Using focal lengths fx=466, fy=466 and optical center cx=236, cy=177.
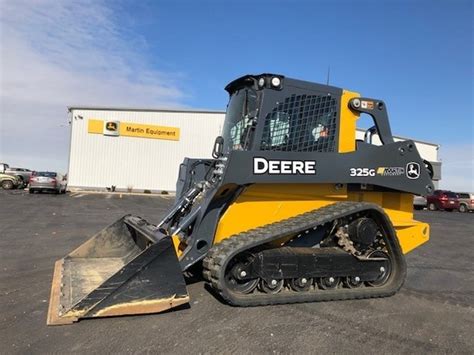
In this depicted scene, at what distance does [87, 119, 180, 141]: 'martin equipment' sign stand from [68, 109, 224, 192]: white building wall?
279 mm

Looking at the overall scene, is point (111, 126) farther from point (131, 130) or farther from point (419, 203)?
point (419, 203)

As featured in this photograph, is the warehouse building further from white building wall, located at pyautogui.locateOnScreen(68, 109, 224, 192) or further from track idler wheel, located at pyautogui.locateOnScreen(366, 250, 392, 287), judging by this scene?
track idler wheel, located at pyautogui.locateOnScreen(366, 250, 392, 287)

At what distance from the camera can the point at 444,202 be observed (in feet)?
107

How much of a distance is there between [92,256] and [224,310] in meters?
2.77

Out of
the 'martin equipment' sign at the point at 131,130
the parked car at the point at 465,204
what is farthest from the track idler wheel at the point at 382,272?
the 'martin equipment' sign at the point at 131,130

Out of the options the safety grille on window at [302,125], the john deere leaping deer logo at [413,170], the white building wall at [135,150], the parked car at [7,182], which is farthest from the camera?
the parked car at [7,182]

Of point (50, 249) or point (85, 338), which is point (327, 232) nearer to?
point (85, 338)

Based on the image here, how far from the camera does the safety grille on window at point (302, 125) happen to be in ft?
19.9

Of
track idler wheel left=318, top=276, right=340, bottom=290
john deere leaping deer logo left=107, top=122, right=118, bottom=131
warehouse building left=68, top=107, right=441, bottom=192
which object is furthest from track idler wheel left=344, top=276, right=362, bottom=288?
john deere leaping deer logo left=107, top=122, right=118, bottom=131

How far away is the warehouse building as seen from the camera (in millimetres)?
33750

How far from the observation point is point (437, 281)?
24.4 ft

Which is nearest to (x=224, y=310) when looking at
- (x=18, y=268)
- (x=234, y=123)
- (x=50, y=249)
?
(x=234, y=123)

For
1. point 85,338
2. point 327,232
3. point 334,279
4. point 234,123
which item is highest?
point 234,123

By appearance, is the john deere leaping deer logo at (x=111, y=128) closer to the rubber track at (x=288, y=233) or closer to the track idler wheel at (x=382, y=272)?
the rubber track at (x=288, y=233)
